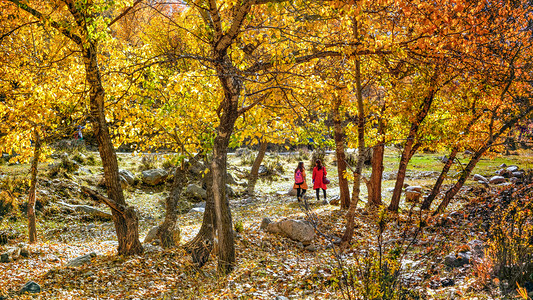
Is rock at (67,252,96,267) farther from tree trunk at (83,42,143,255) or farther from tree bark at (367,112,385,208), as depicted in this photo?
tree bark at (367,112,385,208)

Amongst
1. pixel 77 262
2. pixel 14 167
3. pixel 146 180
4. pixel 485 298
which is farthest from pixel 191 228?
pixel 14 167

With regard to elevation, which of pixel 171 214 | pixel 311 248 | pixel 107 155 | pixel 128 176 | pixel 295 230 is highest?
pixel 107 155

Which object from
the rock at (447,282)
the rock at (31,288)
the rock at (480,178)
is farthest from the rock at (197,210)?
the rock at (480,178)

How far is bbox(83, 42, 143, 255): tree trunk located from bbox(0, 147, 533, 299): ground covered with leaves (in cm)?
42

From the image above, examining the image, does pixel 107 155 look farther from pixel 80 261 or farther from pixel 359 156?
pixel 359 156

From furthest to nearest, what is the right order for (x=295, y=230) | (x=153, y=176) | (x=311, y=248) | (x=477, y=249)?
1. (x=153, y=176)
2. (x=295, y=230)
3. (x=311, y=248)
4. (x=477, y=249)

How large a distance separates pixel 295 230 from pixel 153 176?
9.78 m

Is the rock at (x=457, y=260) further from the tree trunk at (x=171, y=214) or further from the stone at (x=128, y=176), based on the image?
the stone at (x=128, y=176)

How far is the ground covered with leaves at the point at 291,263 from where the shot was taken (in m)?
4.99

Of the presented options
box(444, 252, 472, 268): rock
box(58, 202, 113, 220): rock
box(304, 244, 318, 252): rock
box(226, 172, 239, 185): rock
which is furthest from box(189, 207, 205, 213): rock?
box(444, 252, 472, 268): rock

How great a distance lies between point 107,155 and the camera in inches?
301

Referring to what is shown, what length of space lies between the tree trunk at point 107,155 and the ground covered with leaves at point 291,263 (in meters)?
0.42

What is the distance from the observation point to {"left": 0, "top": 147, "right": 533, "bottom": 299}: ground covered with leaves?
16.4ft

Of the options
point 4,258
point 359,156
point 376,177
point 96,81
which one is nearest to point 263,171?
point 376,177
